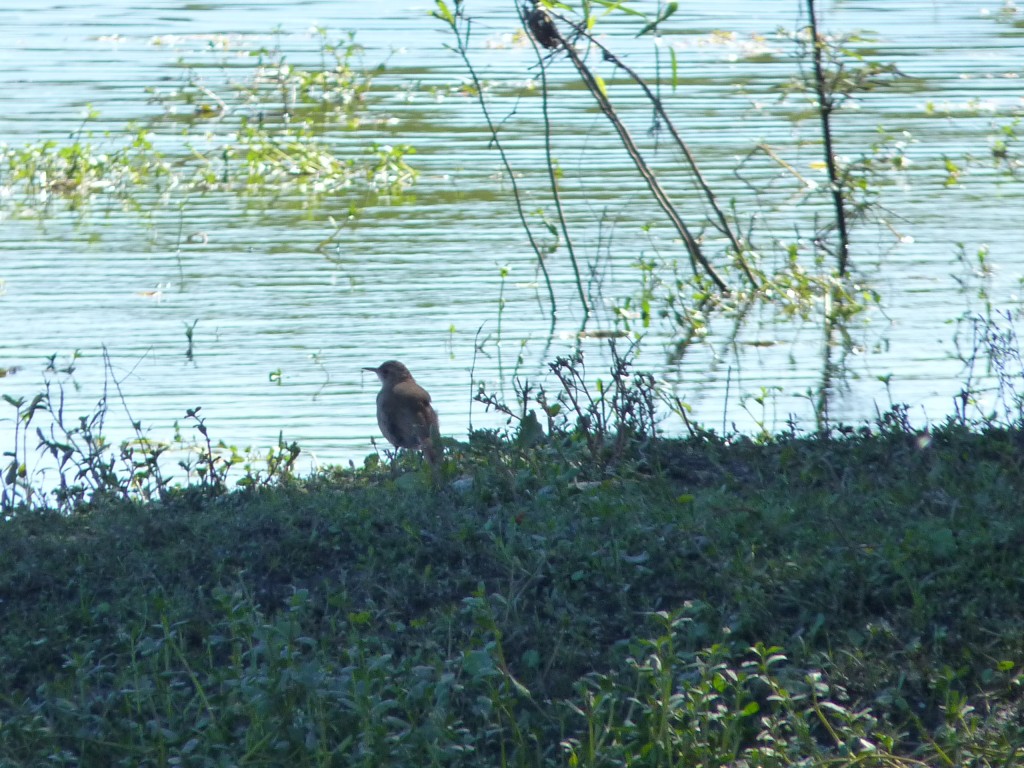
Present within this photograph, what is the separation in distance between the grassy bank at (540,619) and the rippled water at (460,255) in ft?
5.81

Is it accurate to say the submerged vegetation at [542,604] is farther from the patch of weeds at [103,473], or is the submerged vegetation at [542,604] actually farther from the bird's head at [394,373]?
the bird's head at [394,373]

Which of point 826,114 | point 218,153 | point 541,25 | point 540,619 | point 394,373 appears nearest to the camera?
point 540,619

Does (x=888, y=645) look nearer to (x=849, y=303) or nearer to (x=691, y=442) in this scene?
(x=691, y=442)

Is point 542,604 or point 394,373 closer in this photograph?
point 542,604

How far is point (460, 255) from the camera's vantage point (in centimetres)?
1047

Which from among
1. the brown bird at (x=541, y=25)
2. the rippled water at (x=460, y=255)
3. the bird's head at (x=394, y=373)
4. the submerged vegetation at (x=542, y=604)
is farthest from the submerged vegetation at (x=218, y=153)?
the submerged vegetation at (x=542, y=604)

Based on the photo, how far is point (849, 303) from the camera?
9.41 m

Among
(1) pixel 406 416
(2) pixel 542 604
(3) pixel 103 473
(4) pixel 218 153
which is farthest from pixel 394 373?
(4) pixel 218 153

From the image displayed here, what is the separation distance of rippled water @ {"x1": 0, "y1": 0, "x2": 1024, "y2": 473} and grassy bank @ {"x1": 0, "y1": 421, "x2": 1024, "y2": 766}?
5.81 feet

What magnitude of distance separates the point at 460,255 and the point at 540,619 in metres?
6.08

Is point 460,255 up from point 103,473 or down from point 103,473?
up

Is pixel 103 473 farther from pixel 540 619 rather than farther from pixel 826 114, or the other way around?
pixel 826 114

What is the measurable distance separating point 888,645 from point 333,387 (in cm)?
416

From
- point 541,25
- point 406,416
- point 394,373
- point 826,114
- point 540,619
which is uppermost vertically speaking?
point 541,25
